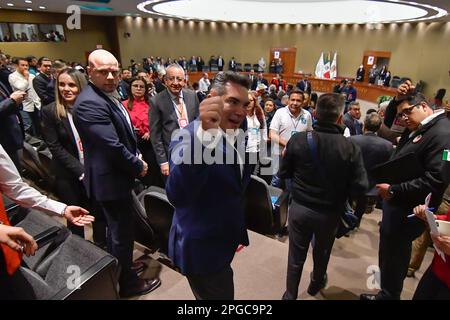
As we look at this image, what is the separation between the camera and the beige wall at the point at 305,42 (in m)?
12.0

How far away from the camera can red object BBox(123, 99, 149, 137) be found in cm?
342

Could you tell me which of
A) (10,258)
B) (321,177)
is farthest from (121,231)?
(321,177)

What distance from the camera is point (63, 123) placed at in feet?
6.91

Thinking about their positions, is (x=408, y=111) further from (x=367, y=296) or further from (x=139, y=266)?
(x=139, y=266)

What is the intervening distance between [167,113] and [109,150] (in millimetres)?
1072

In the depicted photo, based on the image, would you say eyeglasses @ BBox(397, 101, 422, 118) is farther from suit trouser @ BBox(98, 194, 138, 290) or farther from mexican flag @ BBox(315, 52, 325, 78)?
mexican flag @ BBox(315, 52, 325, 78)

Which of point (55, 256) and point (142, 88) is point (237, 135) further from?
point (142, 88)

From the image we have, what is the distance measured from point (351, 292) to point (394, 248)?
0.59 meters

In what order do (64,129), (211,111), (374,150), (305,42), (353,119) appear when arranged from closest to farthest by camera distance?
(211,111), (64,129), (374,150), (353,119), (305,42)

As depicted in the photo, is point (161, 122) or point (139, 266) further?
point (161, 122)

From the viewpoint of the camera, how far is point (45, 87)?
4.43 metres

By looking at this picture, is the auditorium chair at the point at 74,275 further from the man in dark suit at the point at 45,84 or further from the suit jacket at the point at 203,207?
the man in dark suit at the point at 45,84

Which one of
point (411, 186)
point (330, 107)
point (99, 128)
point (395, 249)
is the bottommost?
point (395, 249)

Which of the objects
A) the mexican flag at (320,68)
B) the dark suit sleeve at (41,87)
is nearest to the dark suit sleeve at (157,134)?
the dark suit sleeve at (41,87)
